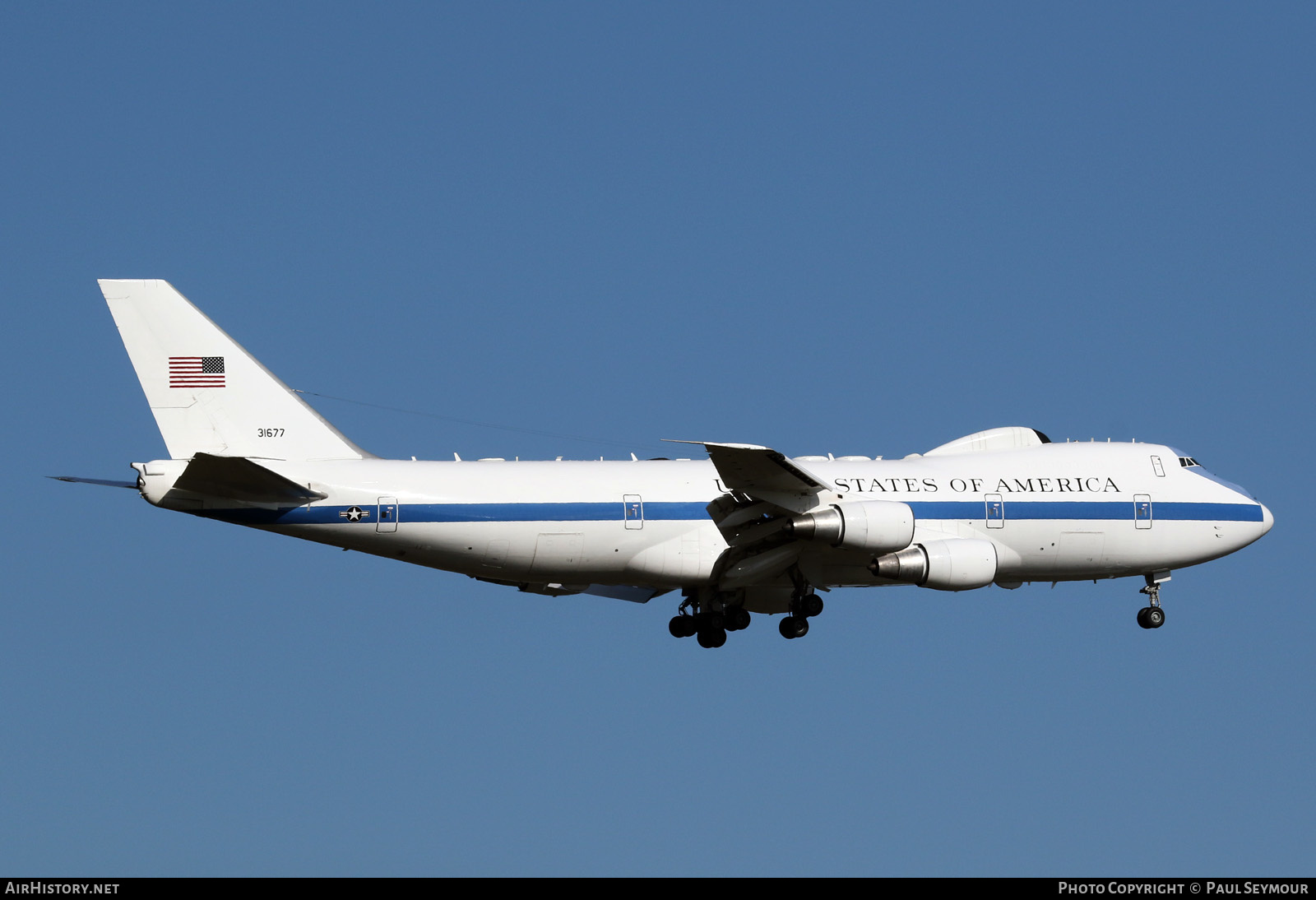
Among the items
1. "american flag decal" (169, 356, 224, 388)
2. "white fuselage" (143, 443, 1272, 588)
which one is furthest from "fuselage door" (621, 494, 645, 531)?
"american flag decal" (169, 356, 224, 388)

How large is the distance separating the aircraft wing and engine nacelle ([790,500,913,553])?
0.44m

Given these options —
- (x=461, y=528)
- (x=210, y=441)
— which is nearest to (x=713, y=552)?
(x=461, y=528)

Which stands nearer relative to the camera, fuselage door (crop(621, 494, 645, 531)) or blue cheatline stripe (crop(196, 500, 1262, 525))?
blue cheatline stripe (crop(196, 500, 1262, 525))

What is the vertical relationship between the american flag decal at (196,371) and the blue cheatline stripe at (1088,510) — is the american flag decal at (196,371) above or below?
above

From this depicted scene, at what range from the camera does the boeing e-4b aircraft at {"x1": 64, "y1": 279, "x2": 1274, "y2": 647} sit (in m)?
39.9

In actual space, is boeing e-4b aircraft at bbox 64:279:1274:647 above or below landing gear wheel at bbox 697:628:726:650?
above

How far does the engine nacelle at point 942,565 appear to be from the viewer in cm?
4229

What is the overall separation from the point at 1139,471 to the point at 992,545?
19.8ft

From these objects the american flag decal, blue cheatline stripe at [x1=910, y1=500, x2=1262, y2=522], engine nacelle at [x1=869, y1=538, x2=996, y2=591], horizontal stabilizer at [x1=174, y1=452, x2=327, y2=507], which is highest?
the american flag decal

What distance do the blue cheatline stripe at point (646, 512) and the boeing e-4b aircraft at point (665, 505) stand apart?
0.14 feet

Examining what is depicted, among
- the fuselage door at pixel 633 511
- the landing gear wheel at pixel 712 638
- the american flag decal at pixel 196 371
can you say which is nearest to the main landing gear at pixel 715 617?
the landing gear wheel at pixel 712 638

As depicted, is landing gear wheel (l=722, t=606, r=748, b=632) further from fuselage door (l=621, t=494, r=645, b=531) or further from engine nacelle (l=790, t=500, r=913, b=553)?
engine nacelle (l=790, t=500, r=913, b=553)

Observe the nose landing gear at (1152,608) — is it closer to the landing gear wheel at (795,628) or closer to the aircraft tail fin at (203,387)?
the landing gear wheel at (795,628)
